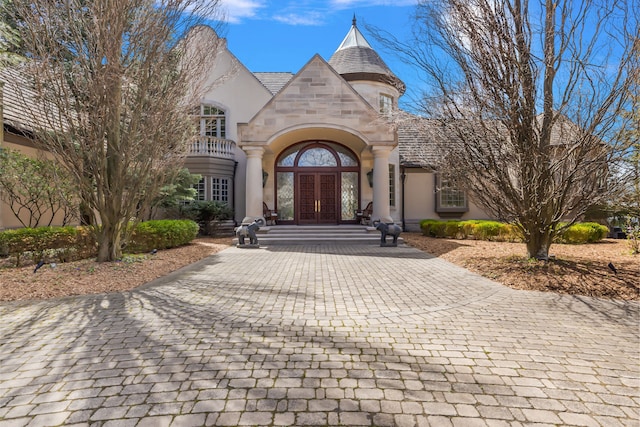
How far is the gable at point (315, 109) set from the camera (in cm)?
1426

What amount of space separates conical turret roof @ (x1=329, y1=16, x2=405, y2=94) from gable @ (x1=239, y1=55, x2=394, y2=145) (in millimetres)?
5392

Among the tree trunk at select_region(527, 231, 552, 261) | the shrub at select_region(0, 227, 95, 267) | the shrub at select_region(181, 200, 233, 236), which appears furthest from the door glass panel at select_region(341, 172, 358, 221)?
the shrub at select_region(0, 227, 95, 267)

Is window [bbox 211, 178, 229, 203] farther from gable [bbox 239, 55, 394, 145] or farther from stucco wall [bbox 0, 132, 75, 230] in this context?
stucco wall [bbox 0, 132, 75, 230]

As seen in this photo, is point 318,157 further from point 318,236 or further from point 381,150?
point 318,236

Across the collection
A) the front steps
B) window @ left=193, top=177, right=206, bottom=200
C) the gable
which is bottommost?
the front steps

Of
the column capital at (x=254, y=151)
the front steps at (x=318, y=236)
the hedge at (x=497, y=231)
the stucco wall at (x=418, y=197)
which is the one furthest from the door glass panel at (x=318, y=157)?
the hedge at (x=497, y=231)

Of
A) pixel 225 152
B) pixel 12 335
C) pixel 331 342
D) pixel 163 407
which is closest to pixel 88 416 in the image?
pixel 163 407

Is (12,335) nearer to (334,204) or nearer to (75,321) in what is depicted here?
(75,321)

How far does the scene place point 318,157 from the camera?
17469 mm

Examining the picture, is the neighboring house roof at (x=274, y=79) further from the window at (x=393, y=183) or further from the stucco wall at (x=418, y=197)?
the stucco wall at (x=418, y=197)

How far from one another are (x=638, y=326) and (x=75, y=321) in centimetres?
705

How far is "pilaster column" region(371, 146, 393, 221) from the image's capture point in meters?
14.4

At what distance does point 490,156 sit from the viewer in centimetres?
743

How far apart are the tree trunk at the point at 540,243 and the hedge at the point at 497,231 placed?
4181mm
